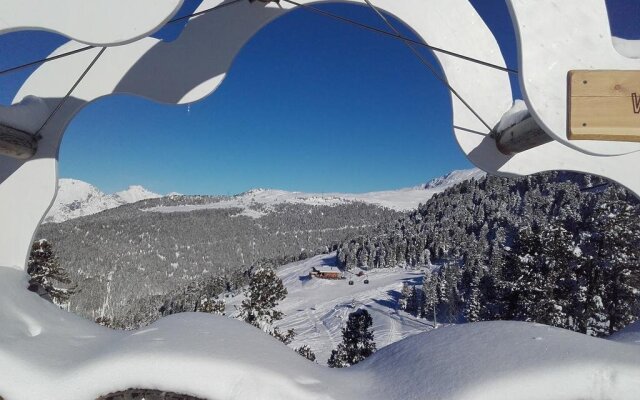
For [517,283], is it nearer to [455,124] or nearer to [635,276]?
[635,276]

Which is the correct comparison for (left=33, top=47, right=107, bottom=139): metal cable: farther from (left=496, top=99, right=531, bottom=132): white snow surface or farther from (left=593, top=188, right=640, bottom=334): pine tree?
(left=593, top=188, right=640, bottom=334): pine tree

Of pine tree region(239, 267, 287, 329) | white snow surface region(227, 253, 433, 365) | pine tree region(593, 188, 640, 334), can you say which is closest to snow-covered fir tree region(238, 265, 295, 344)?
pine tree region(239, 267, 287, 329)

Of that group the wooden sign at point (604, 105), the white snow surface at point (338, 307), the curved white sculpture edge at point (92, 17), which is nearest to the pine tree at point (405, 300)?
the white snow surface at point (338, 307)

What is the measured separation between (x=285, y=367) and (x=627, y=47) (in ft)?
7.58

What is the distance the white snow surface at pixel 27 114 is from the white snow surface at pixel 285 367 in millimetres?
1252

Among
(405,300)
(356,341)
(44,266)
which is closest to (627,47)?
(44,266)

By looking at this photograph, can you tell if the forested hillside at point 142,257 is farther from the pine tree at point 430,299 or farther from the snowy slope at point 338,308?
the pine tree at point 430,299

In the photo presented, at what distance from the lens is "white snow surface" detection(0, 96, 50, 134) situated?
2516 millimetres

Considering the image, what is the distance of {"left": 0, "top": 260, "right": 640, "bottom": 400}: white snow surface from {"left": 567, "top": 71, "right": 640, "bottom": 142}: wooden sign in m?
0.94

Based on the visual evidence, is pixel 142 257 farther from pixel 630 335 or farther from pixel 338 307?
pixel 630 335

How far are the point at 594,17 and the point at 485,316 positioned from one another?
2649cm

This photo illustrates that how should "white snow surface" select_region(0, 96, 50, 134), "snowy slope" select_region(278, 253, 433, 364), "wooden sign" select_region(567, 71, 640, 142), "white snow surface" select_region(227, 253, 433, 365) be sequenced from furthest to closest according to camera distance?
"white snow surface" select_region(227, 253, 433, 365), "snowy slope" select_region(278, 253, 433, 364), "white snow surface" select_region(0, 96, 50, 134), "wooden sign" select_region(567, 71, 640, 142)

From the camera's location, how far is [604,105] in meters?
1.78

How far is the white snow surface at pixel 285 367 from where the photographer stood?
158cm
